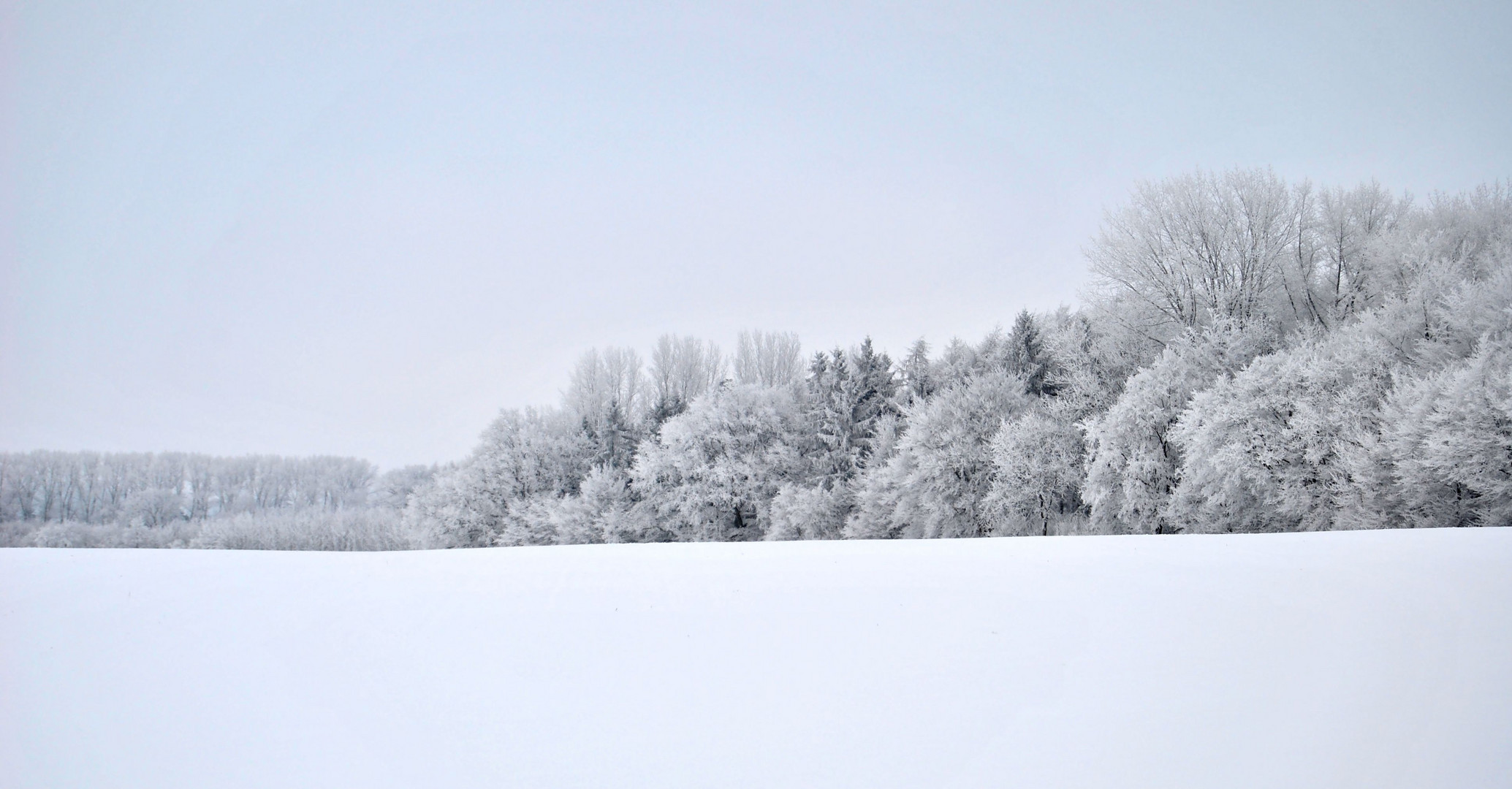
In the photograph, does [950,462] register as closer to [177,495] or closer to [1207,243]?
[1207,243]

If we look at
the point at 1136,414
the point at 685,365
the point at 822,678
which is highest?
the point at 685,365

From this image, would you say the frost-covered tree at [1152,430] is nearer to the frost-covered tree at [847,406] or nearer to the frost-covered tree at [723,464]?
the frost-covered tree at [847,406]

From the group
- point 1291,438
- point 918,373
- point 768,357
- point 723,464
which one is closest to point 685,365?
point 768,357

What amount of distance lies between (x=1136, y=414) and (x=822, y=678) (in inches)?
978

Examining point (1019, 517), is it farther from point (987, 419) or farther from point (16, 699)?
point (16, 699)

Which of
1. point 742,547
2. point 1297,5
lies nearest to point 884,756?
point 742,547

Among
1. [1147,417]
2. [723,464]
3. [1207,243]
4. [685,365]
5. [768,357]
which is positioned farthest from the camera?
[685,365]

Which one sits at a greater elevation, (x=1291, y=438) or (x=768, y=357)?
(x=768, y=357)

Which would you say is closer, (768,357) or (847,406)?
(847,406)

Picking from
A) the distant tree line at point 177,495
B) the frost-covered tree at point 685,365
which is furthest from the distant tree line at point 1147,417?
the distant tree line at point 177,495

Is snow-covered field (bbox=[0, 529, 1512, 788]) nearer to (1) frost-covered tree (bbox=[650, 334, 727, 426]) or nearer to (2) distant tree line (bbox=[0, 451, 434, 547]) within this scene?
(1) frost-covered tree (bbox=[650, 334, 727, 426])

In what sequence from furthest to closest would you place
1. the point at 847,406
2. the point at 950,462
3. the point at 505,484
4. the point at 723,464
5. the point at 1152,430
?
the point at 505,484 → the point at 847,406 → the point at 723,464 → the point at 950,462 → the point at 1152,430

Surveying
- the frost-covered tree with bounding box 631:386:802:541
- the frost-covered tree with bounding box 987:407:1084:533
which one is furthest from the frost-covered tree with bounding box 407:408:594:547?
the frost-covered tree with bounding box 987:407:1084:533

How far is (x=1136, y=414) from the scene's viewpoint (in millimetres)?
26188
